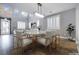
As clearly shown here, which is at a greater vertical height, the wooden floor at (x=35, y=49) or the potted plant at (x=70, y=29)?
the potted plant at (x=70, y=29)

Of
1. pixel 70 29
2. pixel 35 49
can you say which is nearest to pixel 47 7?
pixel 70 29

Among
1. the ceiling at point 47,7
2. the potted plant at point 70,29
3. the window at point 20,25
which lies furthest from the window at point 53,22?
the window at point 20,25

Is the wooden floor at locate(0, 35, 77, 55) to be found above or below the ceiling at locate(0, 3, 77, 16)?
below

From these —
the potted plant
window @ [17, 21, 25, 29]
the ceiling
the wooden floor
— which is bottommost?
the wooden floor

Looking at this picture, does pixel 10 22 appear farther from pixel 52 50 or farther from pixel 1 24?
pixel 52 50

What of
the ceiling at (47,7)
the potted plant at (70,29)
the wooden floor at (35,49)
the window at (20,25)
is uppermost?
the ceiling at (47,7)

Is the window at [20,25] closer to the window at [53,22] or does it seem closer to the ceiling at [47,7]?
the ceiling at [47,7]

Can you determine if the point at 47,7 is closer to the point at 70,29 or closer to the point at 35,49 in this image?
the point at 70,29

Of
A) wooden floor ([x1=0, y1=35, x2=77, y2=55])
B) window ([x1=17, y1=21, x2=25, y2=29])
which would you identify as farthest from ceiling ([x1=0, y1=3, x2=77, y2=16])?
wooden floor ([x1=0, y1=35, x2=77, y2=55])

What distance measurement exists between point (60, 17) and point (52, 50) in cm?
70

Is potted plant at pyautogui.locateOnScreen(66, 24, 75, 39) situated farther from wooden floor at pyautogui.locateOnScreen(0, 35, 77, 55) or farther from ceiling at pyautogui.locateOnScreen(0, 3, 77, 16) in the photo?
ceiling at pyautogui.locateOnScreen(0, 3, 77, 16)

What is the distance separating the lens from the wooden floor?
2830 millimetres

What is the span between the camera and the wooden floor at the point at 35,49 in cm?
283

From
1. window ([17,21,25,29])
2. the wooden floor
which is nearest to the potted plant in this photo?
the wooden floor
